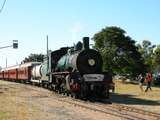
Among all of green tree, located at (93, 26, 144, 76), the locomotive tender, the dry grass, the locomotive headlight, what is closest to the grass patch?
the locomotive tender

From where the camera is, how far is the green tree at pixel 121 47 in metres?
72.9

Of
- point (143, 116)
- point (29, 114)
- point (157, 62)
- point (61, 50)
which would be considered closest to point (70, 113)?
point (29, 114)

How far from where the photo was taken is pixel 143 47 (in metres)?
126

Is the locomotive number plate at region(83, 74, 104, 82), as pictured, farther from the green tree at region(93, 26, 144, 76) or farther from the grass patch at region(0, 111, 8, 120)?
the green tree at region(93, 26, 144, 76)

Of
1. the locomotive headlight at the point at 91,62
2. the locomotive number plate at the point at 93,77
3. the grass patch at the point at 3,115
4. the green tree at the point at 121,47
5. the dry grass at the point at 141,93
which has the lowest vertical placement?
the grass patch at the point at 3,115

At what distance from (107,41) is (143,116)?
6345cm

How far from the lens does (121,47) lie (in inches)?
3174

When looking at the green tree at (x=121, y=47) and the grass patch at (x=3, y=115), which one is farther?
the green tree at (x=121, y=47)

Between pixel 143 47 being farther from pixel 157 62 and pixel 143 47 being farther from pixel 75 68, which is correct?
pixel 75 68

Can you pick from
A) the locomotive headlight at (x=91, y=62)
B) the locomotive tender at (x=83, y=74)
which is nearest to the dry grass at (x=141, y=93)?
the locomotive tender at (x=83, y=74)

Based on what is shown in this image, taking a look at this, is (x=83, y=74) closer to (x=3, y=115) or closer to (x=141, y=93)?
(x=141, y=93)

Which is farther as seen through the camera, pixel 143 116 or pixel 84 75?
pixel 84 75

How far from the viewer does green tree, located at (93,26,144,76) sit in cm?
7288

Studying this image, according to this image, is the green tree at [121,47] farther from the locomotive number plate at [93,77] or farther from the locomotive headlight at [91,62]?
the locomotive number plate at [93,77]
